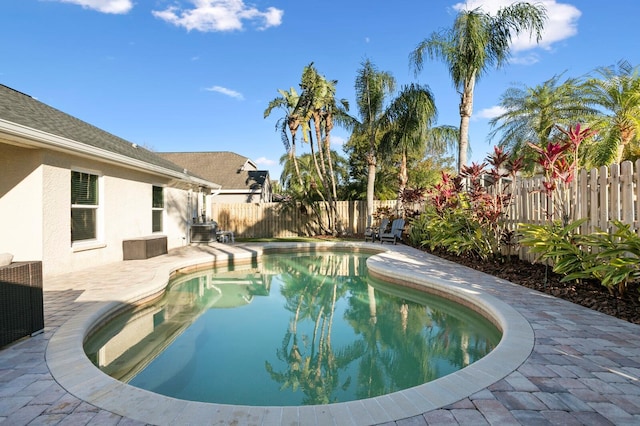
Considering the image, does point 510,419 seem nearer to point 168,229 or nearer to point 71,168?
Answer: point 71,168

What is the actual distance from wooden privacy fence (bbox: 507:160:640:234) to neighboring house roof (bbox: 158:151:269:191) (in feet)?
61.3

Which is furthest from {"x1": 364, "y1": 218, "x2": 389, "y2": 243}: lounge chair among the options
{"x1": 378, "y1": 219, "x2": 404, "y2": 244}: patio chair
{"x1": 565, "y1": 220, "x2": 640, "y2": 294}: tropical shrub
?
{"x1": 565, "y1": 220, "x2": 640, "y2": 294}: tropical shrub

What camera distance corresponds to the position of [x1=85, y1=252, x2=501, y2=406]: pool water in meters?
3.25

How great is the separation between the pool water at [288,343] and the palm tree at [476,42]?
21.2 feet

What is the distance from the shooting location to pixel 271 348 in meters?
4.21

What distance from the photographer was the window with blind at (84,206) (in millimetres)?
7247

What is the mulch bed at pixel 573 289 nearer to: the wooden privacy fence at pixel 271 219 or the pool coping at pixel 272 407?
the pool coping at pixel 272 407

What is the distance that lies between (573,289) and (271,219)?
47.8 ft

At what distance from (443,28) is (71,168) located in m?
10.9

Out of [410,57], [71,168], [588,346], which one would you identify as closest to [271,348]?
[588,346]

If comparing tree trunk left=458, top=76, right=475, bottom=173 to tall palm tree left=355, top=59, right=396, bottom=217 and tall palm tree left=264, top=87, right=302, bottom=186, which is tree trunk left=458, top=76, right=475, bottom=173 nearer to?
tall palm tree left=355, top=59, right=396, bottom=217

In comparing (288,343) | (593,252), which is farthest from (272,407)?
(593,252)

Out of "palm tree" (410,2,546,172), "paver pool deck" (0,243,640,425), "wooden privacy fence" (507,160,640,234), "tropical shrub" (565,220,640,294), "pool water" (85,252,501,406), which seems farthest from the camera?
"palm tree" (410,2,546,172)

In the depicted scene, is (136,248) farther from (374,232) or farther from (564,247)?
(564,247)
